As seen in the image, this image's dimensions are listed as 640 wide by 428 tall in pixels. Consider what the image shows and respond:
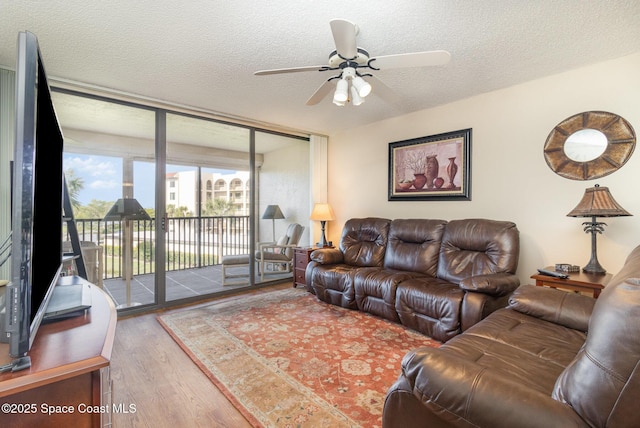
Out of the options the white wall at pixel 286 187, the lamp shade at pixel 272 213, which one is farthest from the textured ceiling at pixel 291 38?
the lamp shade at pixel 272 213

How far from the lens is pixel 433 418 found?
1.10 m

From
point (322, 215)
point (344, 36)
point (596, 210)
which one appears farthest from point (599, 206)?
point (322, 215)

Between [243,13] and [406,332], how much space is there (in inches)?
112

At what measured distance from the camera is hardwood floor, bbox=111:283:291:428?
169 cm

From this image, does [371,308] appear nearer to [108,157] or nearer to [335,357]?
[335,357]

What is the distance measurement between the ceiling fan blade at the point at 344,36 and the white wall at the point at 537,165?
1.91m

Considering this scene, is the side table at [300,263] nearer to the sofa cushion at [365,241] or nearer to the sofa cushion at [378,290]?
the sofa cushion at [365,241]

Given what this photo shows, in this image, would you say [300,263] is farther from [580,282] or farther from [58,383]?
[58,383]

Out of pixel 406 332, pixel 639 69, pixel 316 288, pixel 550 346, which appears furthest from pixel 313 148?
pixel 550 346

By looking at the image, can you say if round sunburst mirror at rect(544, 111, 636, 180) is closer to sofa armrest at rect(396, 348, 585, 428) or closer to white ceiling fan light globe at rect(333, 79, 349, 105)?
white ceiling fan light globe at rect(333, 79, 349, 105)

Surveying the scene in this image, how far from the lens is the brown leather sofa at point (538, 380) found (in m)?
0.76

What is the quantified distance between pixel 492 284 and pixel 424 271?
0.92m

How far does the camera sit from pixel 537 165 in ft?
9.78

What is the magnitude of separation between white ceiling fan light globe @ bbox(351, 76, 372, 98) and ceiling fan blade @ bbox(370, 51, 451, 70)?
135mm
